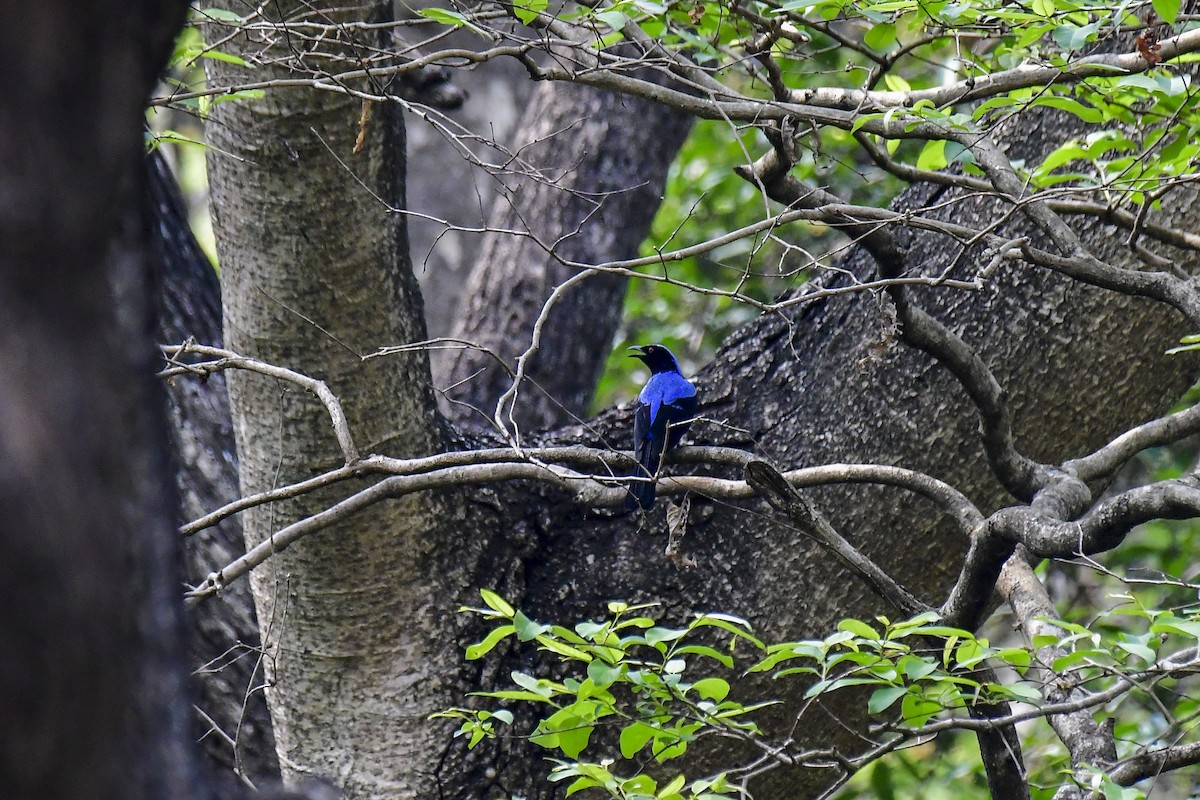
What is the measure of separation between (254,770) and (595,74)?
221 centimetres

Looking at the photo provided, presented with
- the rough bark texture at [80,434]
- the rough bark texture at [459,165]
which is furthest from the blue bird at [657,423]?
the rough bark texture at [459,165]

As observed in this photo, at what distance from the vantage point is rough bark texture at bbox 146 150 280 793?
10.2 ft

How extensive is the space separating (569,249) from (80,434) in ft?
13.0

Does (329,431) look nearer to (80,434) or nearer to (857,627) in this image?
(857,627)

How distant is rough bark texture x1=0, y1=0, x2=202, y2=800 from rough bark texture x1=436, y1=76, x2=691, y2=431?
11.9 ft

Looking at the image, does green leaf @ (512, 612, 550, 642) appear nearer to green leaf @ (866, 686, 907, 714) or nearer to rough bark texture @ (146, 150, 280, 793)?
green leaf @ (866, 686, 907, 714)

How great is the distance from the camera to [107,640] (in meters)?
0.63

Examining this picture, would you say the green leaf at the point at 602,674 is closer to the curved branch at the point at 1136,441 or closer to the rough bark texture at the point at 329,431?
the rough bark texture at the point at 329,431

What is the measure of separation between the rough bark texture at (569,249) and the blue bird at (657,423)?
1.98ft

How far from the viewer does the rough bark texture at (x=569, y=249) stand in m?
4.40

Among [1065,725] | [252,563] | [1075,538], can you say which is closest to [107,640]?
[252,563]

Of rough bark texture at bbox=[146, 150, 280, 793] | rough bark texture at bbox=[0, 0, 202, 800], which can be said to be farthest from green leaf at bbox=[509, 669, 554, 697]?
rough bark texture at bbox=[146, 150, 280, 793]

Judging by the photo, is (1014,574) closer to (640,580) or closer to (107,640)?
(640,580)

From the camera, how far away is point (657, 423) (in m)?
3.18
